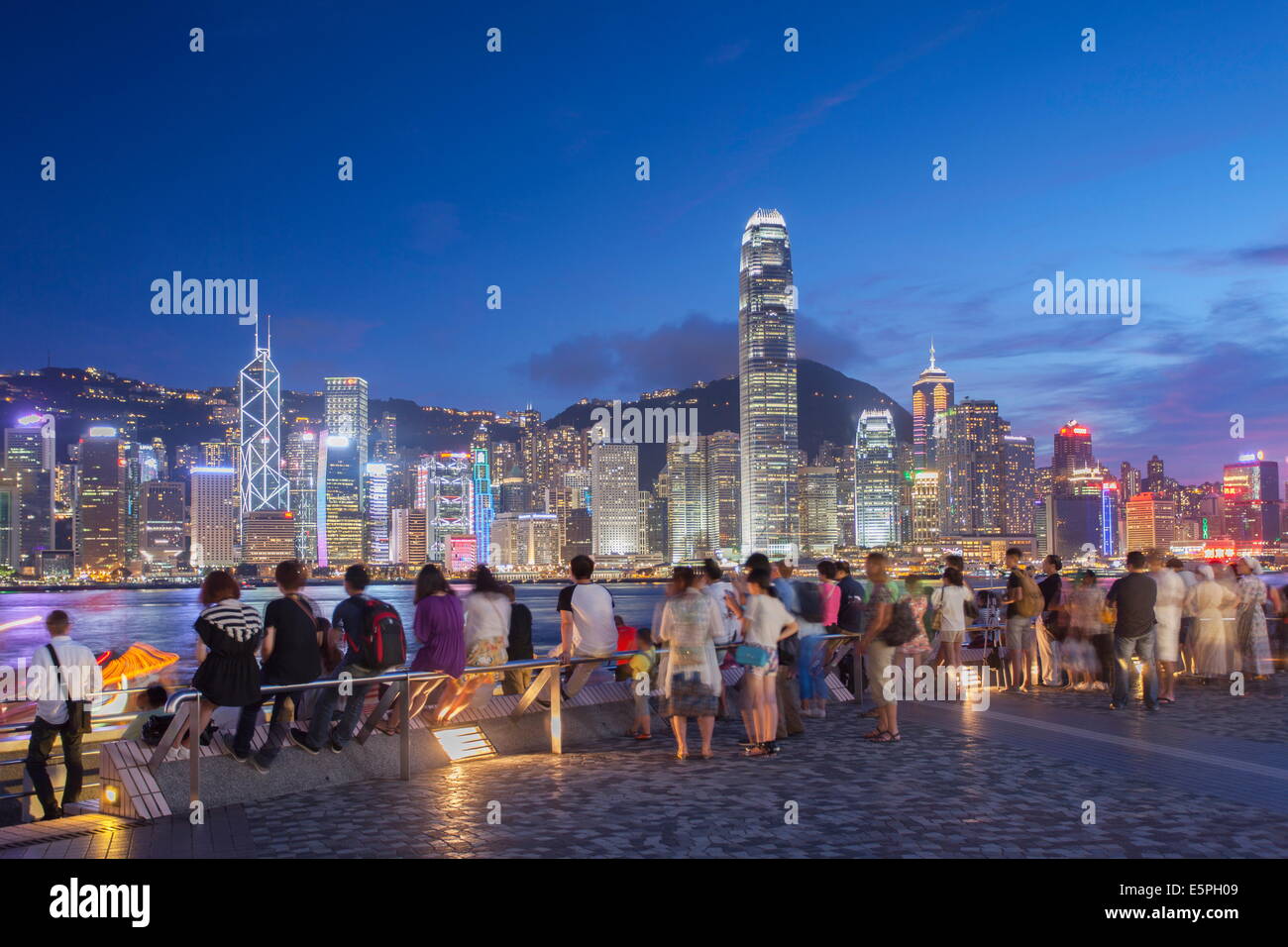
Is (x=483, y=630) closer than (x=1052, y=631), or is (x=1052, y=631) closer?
(x=483, y=630)

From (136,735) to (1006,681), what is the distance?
11429 millimetres

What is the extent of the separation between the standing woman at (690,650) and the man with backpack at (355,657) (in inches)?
95.3

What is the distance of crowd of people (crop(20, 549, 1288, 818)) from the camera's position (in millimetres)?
8305

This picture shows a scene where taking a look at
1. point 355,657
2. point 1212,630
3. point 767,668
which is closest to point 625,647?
point 767,668

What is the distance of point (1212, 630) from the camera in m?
15.3

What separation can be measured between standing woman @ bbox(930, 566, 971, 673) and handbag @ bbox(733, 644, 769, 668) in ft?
17.3

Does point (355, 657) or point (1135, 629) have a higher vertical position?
point (355, 657)

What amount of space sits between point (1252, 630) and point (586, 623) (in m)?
10.6

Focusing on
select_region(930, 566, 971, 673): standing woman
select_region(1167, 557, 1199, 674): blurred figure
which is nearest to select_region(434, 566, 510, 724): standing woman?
select_region(930, 566, 971, 673): standing woman

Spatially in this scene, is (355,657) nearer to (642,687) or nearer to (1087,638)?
(642,687)

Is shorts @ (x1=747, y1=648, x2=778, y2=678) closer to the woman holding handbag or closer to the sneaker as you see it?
the woman holding handbag

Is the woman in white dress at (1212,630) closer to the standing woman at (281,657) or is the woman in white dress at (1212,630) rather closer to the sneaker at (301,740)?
the sneaker at (301,740)

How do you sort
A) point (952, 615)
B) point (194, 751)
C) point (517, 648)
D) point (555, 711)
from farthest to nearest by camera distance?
point (952, 615) < point (517, 648) < point (555, 711) < point (194, 751)
